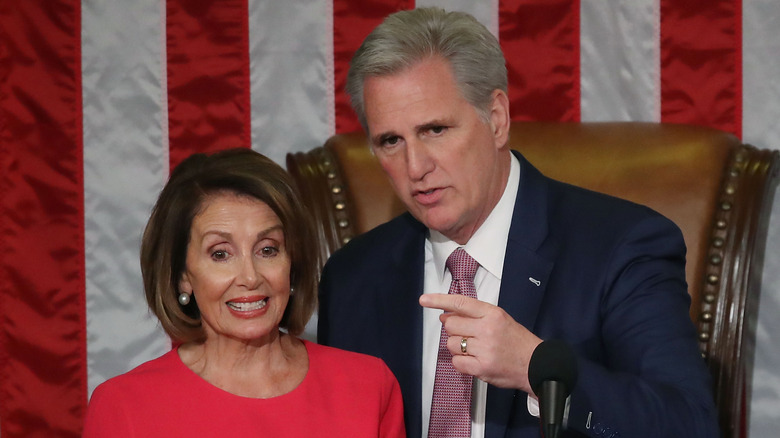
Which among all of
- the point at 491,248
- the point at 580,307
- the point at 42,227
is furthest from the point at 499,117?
the point at 42,227

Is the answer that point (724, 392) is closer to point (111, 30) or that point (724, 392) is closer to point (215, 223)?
point (215, 223)

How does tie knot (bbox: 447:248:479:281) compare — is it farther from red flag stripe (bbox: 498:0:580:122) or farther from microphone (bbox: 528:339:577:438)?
microphone (bbox: 528:339:577:438)

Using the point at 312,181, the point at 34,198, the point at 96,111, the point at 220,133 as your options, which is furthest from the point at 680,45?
the point at 34,198

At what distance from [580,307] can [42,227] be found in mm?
1637

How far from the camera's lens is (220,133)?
9.46 feet

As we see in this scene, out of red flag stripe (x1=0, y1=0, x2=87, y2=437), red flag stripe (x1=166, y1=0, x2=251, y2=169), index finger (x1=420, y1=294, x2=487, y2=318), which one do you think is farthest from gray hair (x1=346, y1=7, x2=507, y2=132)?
red flag stripe (x1=0, y1=0, x2=87, y2=437)

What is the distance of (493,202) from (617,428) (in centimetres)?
65

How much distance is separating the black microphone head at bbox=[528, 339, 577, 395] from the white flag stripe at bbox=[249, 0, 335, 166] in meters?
1.66

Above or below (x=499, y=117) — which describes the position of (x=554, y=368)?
below

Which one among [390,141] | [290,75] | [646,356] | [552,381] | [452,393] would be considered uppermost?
[290,75]

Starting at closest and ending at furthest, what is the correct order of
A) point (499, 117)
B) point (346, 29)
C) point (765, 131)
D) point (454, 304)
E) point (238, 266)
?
point (454, 304) → point (238, 266) → point (499, 117) → point (765, 131) → point (346, 29)

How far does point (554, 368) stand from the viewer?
4.27 feet

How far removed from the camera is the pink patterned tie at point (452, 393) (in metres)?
2.11

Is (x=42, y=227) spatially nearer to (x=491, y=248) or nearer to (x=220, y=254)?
(x=220, y=254)
